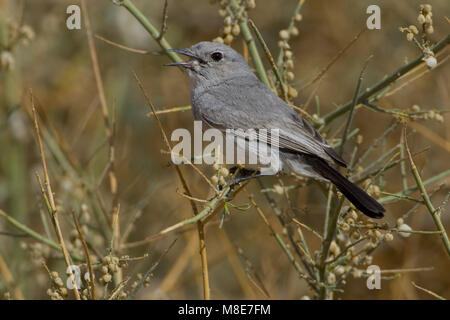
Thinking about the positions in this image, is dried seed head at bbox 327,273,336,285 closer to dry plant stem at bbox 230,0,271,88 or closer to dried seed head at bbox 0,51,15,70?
dry plant stem at bbox 230,0,271,88

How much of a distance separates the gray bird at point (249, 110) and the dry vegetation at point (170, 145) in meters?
0.10

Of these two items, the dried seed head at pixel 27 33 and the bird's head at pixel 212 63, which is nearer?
the dried seed head at pixel 27 33

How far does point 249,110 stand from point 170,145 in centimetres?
46

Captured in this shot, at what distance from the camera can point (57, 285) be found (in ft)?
6.73

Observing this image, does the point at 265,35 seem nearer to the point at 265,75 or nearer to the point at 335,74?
the point at 335,74

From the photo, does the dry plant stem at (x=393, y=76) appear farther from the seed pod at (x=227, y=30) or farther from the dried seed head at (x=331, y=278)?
the dried seed head at (x=331, y=278)

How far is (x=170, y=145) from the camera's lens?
10.7 ft

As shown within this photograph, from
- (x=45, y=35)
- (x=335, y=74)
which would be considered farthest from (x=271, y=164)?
(x=335, y=74)

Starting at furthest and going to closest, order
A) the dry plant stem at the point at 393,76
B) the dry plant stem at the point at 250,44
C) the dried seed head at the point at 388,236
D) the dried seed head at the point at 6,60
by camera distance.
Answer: the dried seed head at the point at 6,60 → the dry plant stem at the point at 250,44 → the dry plant stem at the point at 393,76 → the dried seed head at the point at 388,236

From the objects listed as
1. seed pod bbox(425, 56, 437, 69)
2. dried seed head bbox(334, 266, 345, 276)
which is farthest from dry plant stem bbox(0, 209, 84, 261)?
seed pod bbox(425, 56, 437, 69)

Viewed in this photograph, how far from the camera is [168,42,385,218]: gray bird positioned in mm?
2977

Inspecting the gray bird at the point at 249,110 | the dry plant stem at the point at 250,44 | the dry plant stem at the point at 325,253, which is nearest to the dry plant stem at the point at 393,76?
the gray bird at the point at 249,110

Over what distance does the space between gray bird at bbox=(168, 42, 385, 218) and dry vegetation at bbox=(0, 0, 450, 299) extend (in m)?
0.10

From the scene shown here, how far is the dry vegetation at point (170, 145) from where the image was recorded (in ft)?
10.2
